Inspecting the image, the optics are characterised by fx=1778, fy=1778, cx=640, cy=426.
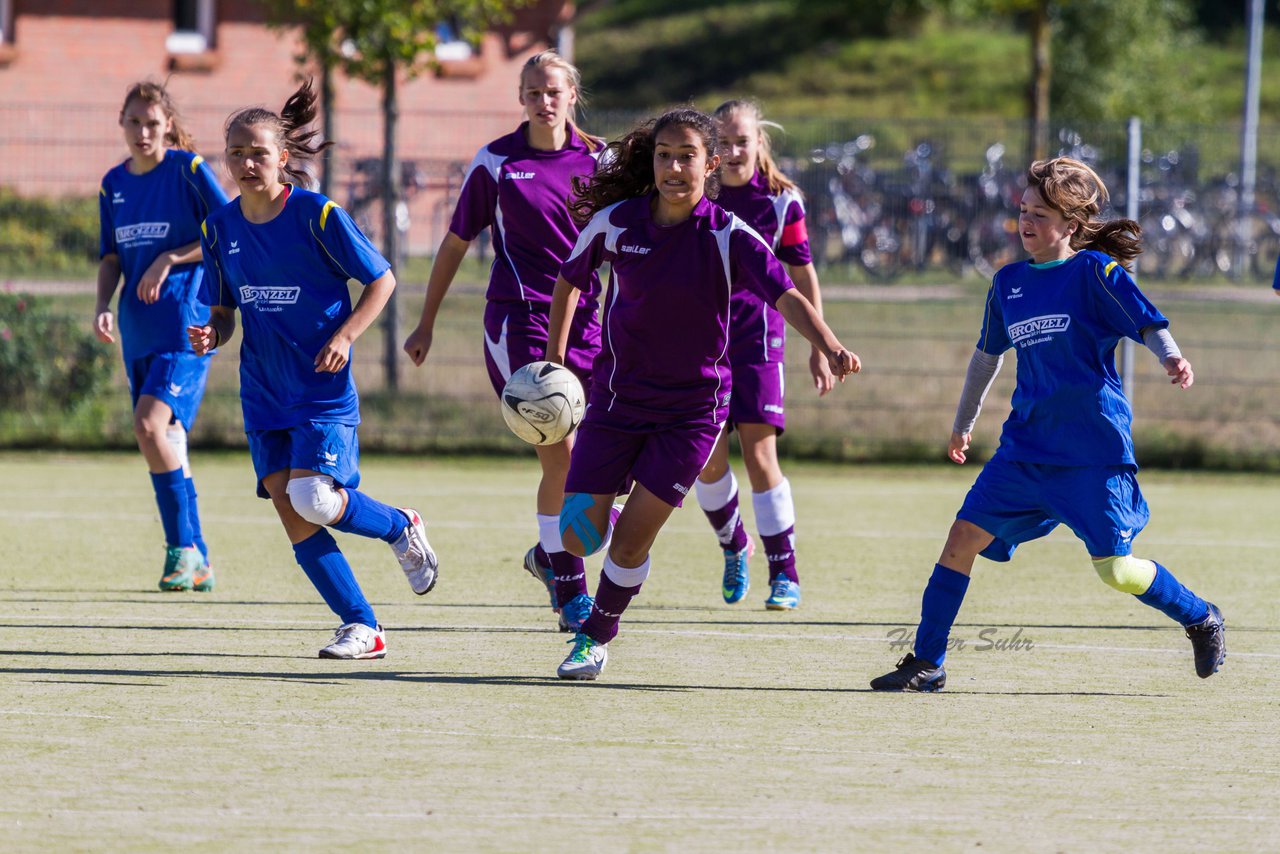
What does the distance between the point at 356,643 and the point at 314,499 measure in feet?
1.73

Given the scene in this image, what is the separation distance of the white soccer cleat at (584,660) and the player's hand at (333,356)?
1.19m

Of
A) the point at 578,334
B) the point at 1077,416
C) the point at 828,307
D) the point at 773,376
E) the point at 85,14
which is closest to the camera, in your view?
the point at 1077,416

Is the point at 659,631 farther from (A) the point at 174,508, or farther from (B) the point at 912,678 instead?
(A) the point at 174,508

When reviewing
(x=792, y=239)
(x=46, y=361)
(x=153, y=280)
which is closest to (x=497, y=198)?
(x=792, y=239)

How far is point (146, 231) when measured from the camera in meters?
7.69

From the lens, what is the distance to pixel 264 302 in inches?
238

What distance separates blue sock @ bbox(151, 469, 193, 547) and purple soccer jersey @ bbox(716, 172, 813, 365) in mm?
2455

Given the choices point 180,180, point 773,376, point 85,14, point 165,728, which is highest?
point 85,14

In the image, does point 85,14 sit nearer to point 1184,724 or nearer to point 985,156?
point 985,156

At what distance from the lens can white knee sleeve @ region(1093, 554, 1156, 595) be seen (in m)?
5.70

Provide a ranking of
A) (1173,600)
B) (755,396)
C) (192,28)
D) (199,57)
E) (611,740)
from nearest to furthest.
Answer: (611,740)
(1173,600)
(755,396)
(199,57)
(192,28)

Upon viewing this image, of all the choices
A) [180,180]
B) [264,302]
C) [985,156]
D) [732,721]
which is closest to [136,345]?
[180,180]

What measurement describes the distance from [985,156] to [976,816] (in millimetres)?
10022

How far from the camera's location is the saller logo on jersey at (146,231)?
7.68 m
